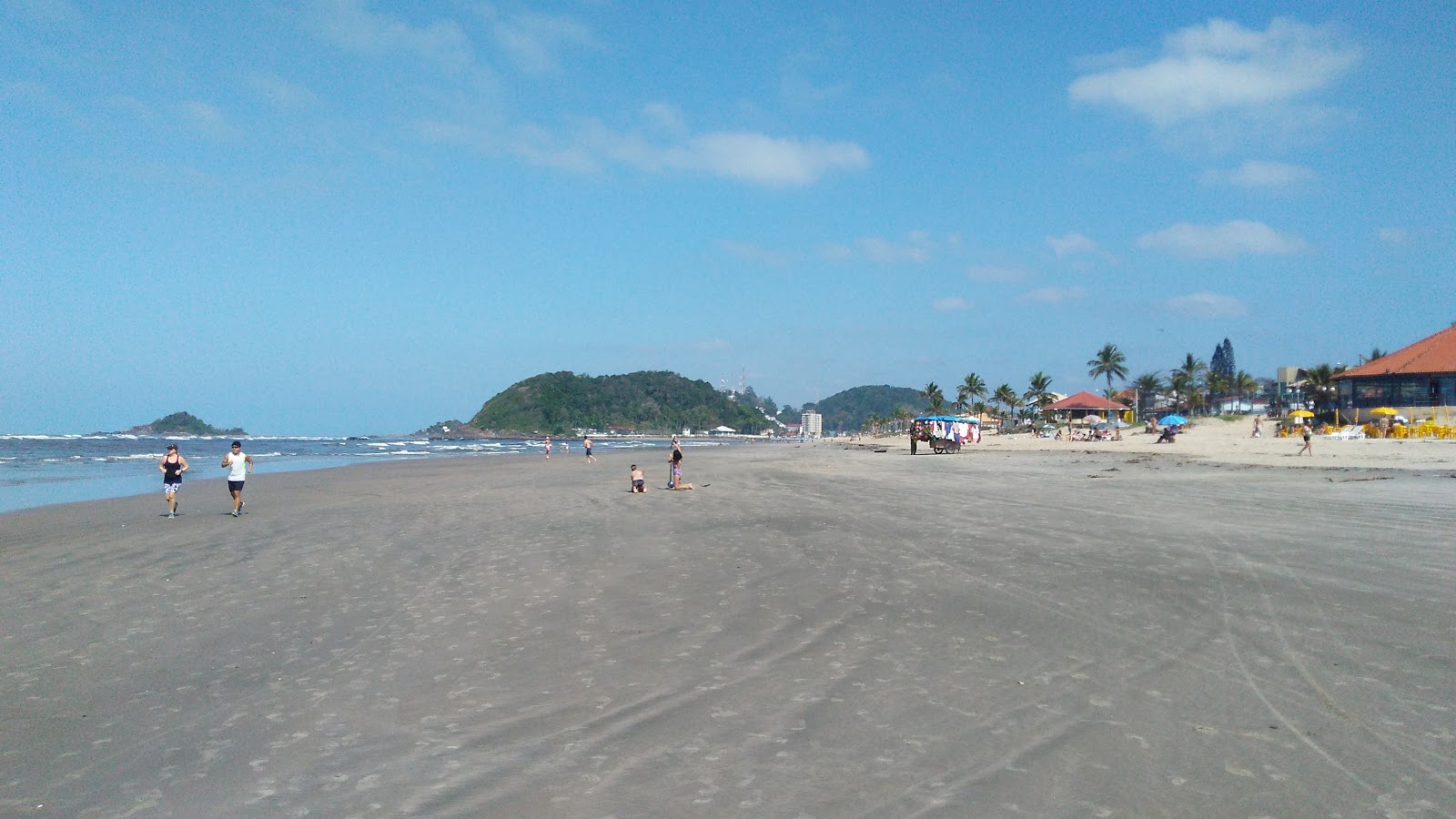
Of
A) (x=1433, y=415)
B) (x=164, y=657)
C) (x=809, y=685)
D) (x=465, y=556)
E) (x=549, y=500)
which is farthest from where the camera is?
(x=1433, y=415)

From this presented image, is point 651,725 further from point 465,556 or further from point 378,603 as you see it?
point 465,556

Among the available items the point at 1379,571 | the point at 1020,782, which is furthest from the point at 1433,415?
the point at 1020,782

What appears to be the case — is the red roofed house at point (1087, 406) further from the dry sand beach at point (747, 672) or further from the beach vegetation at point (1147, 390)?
the dry sand beach at point (747, 672)

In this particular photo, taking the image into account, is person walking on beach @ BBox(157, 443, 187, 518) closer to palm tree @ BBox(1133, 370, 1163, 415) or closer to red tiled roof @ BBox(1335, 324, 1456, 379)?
red tiled roof @ BBox(1335, 324, 1456, 379)

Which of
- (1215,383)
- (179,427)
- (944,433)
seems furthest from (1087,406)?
(179,427)

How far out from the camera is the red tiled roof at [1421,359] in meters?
49.9

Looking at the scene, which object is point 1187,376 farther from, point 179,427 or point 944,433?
point 179,427

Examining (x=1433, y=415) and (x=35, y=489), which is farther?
(x=1433, y=415)

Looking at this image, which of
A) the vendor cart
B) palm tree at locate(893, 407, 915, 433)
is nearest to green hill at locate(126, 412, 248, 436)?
palm tree at locate(893, 407, 915, 433)

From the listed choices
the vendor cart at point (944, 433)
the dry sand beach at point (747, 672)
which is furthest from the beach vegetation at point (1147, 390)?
the dry sand beach at point (747, 672)

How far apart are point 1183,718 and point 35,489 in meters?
33.0

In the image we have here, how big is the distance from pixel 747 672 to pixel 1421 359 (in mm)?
62060

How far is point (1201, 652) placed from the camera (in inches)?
256

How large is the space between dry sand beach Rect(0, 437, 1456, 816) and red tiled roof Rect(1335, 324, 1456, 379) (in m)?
47.5
